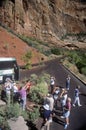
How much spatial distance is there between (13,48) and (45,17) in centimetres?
2094

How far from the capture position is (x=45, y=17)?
61500 mm

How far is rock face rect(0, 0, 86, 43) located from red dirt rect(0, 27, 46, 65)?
9.97 metres

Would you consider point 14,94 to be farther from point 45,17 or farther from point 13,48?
point 45,17

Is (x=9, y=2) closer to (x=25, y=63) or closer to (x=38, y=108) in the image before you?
(x=25, y=63)

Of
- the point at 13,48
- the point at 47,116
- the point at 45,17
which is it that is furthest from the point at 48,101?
the point at 45,17

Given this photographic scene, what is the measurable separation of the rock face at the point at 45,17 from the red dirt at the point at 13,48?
9.97 metres

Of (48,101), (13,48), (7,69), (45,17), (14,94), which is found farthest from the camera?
(45,17)

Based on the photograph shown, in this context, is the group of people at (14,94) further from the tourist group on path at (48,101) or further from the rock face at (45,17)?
the rock face at (45,17)

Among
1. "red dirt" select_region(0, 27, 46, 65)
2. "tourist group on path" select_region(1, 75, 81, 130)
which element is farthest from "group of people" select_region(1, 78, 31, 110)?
"red dirt" select_region(0, 27, 46, 65)

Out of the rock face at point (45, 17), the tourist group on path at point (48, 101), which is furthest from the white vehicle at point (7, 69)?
the rock face at point (45, 17)

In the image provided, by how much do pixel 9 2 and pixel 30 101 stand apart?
118 feet

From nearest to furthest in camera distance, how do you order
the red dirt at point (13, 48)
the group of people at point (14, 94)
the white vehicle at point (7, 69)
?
the group of people at point (14, 94), the white vehicle at point (7, 69), the red dirt at point (13, 48)

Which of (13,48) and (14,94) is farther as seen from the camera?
(13,48)

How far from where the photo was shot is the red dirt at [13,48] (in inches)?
Result: 1556
